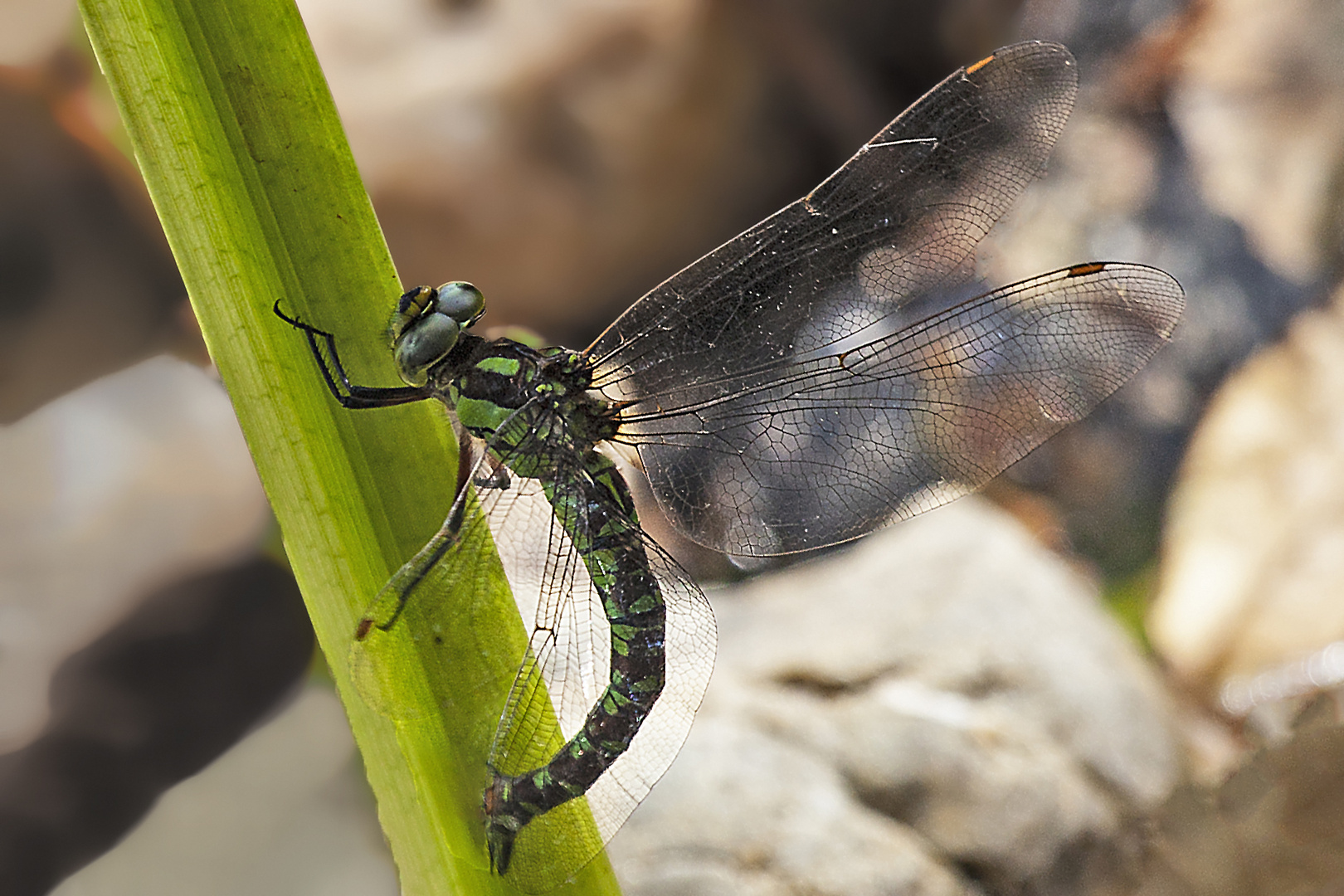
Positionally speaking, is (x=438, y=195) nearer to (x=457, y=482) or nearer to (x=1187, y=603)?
(x=457, y=482)

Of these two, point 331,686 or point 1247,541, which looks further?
point 1247,541

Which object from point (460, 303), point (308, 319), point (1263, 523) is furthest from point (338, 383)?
point (1263, 523)

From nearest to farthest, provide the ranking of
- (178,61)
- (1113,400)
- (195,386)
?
(178,61)
(195,386)
(1113,400)

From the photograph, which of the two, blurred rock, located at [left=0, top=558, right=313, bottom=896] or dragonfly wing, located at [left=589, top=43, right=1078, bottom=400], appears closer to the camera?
dragonfly wing, located at [left=589, top=43, right=1078, bottom=400]

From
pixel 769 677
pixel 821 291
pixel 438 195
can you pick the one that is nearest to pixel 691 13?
pixel 438 195

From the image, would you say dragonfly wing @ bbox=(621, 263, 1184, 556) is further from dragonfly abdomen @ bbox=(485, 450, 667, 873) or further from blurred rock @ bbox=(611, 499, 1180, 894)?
blurred rock @ bbox=(611, 499, 1180, 894)

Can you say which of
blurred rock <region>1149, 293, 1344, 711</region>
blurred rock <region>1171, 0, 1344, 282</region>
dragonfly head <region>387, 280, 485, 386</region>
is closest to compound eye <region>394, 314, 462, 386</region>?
dragonfly head <region>387, 280, 485, 386</region>
